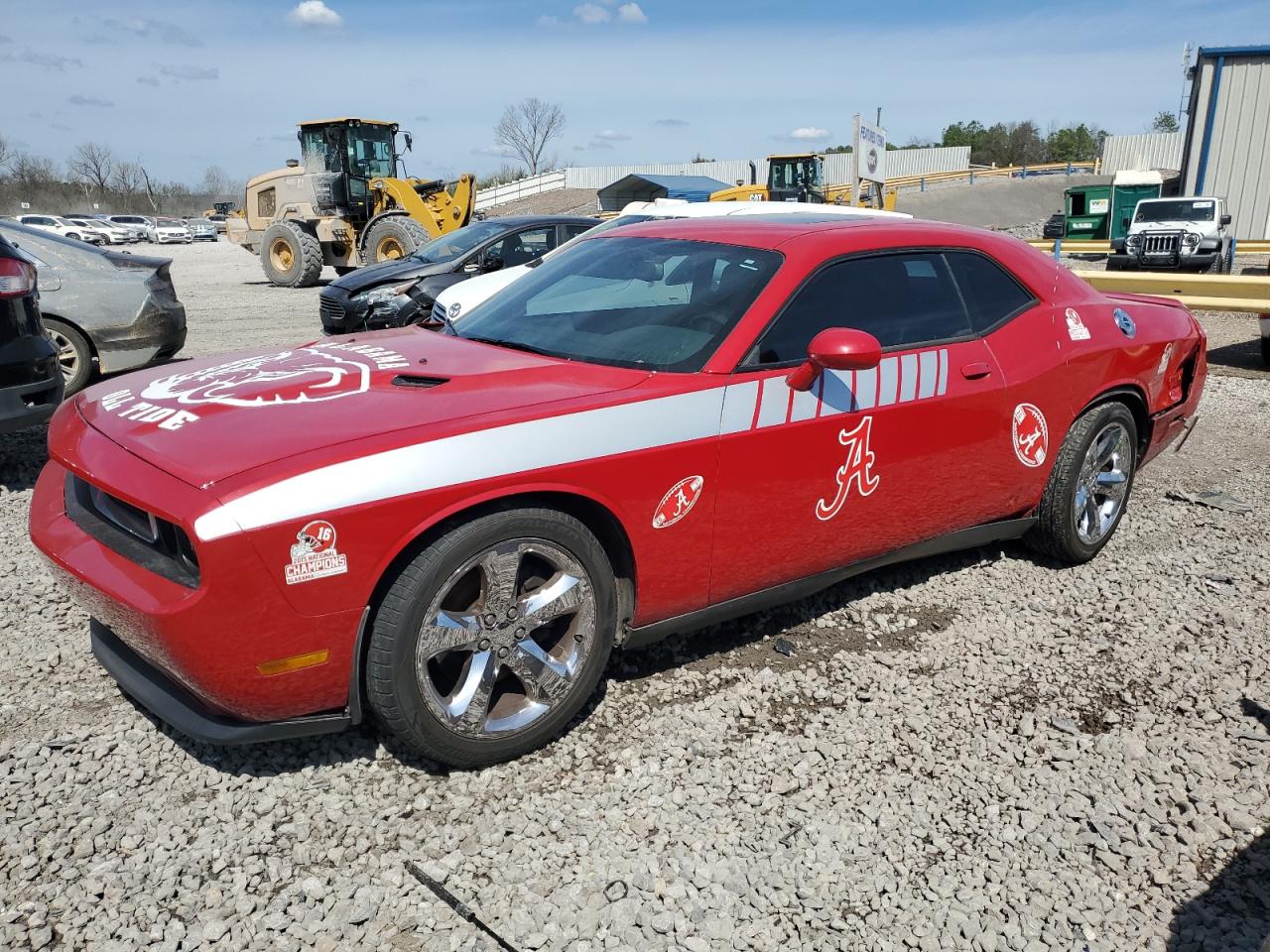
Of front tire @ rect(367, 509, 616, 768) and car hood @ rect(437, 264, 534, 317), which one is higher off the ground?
car hood @ rect(437, 264, 534, 317)

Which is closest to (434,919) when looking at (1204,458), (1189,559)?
(1189,559)

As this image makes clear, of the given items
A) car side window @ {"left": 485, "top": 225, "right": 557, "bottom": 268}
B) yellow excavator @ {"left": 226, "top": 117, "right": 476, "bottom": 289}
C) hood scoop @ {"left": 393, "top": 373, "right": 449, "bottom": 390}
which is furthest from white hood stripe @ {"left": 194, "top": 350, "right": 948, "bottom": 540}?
yellow excavator @ {"left": 226, "top": 117, "right": 476, "bottom": 289}

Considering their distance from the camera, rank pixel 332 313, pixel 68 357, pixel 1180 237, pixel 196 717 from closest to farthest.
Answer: pixel 196 717, pixel 68 357, pixel 332 313, pixel 1180 237

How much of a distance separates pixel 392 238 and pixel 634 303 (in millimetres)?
14438

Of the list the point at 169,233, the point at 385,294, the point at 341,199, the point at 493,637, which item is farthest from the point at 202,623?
the point at 169,233

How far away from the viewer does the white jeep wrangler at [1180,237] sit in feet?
65.5

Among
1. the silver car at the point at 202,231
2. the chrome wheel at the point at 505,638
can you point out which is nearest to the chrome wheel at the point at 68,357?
the chrome wheel at the point at 505,638

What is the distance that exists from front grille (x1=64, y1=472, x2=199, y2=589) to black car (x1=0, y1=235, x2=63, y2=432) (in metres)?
2.45

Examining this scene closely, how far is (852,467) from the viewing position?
333 centimetres

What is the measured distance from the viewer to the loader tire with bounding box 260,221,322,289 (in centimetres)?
1817

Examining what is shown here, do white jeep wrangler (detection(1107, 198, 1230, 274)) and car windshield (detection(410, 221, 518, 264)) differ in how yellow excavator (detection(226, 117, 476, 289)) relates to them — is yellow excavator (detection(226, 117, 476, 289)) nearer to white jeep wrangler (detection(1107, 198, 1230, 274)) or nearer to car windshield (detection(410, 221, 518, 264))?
car windshield (detection(410, 221, 518, 264))

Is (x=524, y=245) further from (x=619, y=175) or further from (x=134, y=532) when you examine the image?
(x=619, y=175)

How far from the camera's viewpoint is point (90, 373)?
722 cm

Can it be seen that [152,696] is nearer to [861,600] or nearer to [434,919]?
[434,919]
